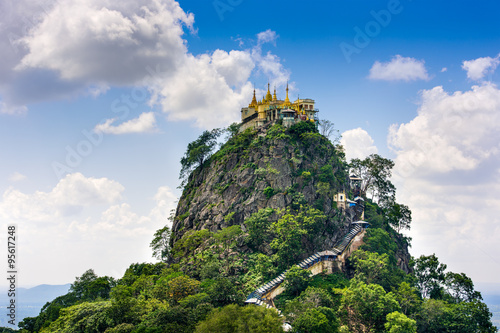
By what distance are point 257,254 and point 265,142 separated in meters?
20.4

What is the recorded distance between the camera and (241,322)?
39.4m

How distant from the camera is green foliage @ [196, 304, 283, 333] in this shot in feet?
128

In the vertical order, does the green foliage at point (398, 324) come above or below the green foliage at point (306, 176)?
below

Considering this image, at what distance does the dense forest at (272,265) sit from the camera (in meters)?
45.6

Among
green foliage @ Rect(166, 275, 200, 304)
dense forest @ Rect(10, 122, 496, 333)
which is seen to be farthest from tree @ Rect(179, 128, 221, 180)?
green foliage @ Rect(166, 275, 200, 304)

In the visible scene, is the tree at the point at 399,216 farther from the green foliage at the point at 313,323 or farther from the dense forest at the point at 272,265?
the green foliage at the point at 313,323

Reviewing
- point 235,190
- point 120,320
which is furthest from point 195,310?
point 235,190

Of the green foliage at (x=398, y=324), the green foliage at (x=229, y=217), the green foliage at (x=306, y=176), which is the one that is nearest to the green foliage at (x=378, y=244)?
the green foliage at (x=306, y=176)

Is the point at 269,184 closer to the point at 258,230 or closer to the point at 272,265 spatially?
the point at 258,230

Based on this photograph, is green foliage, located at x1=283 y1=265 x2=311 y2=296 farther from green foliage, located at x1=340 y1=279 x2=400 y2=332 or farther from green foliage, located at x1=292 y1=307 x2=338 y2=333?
green foliage, located at x1=292 y1=307 x2=338 y2=333

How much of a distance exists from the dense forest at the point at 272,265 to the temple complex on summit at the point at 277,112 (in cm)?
381

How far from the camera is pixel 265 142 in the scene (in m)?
71.6

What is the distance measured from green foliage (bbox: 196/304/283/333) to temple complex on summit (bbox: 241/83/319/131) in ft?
136

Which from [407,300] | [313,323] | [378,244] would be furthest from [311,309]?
[378,244]
